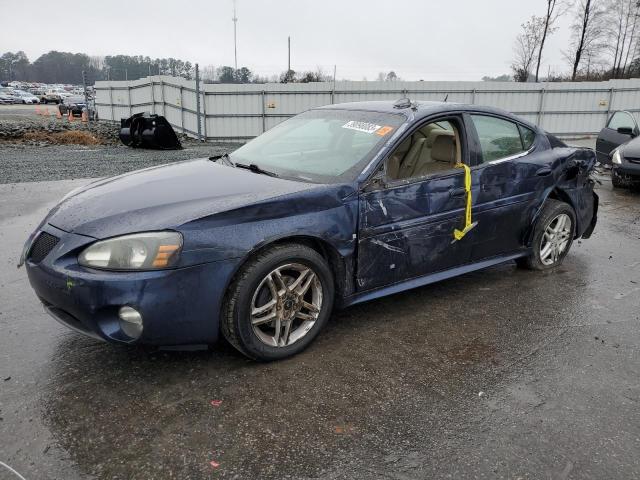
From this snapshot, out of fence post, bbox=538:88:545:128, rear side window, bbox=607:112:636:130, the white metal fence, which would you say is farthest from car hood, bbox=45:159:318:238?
fence post, bbox=538:88:545:128

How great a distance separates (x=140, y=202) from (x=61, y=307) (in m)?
0.72

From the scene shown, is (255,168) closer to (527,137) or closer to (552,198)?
(527,137)

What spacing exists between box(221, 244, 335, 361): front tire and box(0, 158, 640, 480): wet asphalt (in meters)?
0.15

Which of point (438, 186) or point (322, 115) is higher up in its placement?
point (322, 115)

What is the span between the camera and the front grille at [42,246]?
9.85ft

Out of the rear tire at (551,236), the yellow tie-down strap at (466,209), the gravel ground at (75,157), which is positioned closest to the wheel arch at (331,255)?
the yellow tie-down strap at (466,209)

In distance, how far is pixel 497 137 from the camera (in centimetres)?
448

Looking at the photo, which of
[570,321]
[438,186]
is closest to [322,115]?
[438,186]

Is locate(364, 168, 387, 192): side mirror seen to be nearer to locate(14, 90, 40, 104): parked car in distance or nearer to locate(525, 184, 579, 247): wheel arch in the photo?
locate(525, 184, 579, 247): wheel arch

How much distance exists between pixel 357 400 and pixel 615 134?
9.98 metres

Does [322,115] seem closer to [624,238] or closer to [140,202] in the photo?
[140,202]

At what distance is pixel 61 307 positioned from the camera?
9.55ft

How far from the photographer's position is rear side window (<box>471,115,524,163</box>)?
4.31 meters

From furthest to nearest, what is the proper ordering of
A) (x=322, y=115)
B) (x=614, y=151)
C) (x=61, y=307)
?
(x=614, y=151) < (x=322, y=115) < (x=61, y=307)
